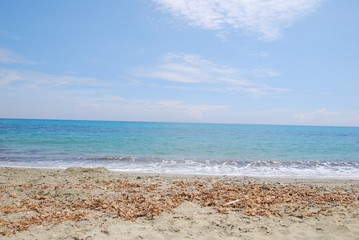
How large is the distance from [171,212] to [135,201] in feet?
4.40

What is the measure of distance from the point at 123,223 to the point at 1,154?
20.2m

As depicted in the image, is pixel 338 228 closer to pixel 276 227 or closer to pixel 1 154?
pixel 276 227

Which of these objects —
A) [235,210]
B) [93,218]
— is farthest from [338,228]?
[93,218]

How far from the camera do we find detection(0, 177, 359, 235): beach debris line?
5.77 metres

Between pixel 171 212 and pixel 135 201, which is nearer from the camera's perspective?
pixel 171 212

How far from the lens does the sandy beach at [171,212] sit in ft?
16.3

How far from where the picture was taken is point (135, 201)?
6.89 metres

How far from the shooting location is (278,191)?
26.8 feet

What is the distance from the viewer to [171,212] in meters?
6.07

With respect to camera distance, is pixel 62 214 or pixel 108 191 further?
pixel 108 191

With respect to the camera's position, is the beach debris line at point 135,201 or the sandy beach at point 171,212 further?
the beach debris line at point 135,201

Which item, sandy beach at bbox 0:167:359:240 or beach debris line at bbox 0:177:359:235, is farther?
beach debris line at bbox 0:177:359:235

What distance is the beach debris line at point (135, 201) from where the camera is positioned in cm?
577

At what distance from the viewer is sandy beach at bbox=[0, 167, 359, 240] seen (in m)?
4.96
